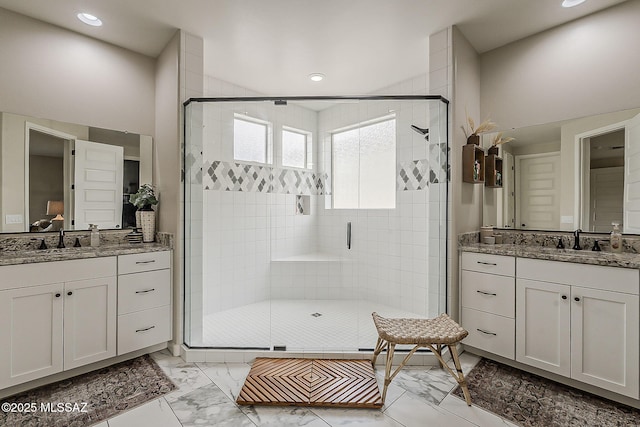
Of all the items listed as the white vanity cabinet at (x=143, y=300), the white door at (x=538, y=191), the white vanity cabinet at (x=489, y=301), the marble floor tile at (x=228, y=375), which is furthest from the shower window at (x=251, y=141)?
the white door at (x=538, y=191)

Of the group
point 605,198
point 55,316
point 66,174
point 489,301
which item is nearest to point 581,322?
point 489,301

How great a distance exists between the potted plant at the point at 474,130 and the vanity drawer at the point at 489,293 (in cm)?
111

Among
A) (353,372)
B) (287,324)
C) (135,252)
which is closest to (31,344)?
(135,252)

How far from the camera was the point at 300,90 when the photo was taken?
3746 mm

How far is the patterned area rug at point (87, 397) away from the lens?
66.3 inches

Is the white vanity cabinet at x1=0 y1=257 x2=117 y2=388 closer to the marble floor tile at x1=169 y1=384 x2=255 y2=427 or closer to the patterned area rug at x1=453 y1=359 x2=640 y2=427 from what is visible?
the marble floor tile at x1=169 y1=384 x2=255 y2=427

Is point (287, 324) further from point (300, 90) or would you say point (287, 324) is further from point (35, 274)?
point (300, 90)

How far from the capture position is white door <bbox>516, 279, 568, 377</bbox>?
1.92 m

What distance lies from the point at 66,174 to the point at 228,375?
2.06 meters

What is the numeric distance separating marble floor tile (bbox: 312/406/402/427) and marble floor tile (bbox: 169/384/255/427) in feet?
1.39

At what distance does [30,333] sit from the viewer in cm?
185

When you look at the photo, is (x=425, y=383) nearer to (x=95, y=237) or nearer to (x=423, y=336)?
(x=423, y=336)

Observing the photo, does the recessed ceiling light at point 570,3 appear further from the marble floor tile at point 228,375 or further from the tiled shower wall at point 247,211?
the marble floor tile at point 228,375

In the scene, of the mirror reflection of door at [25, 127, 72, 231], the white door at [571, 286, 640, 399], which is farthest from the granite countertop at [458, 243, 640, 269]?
the mirror reflection of door at [25, 127, 72, 231]
